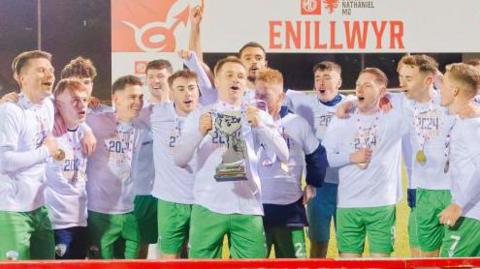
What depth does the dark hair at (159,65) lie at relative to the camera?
449cm

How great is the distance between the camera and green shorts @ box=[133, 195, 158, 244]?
4609mm

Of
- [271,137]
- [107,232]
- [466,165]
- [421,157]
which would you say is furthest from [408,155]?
[107,232]

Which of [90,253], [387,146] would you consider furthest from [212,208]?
[387,146]

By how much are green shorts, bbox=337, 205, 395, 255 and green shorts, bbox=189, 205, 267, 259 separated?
459 mm

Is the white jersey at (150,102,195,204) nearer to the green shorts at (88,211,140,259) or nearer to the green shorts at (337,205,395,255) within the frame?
the green shorts at (88,211,140,259)

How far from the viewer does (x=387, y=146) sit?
4.62 m

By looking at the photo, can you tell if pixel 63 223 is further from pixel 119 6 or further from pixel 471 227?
pixel 471 227

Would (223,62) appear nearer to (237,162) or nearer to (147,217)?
(237,162)

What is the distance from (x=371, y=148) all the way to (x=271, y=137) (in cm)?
58

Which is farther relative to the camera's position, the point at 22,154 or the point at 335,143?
the point at 335,143

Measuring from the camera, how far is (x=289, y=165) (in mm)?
4574

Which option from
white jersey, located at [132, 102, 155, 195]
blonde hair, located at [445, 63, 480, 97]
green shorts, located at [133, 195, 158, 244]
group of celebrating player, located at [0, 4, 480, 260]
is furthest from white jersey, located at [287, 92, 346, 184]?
green shorts, located at [133, 195, 158, 244]

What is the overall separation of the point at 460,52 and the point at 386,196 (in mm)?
887

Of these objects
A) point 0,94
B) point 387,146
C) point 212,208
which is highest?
point 0,94
